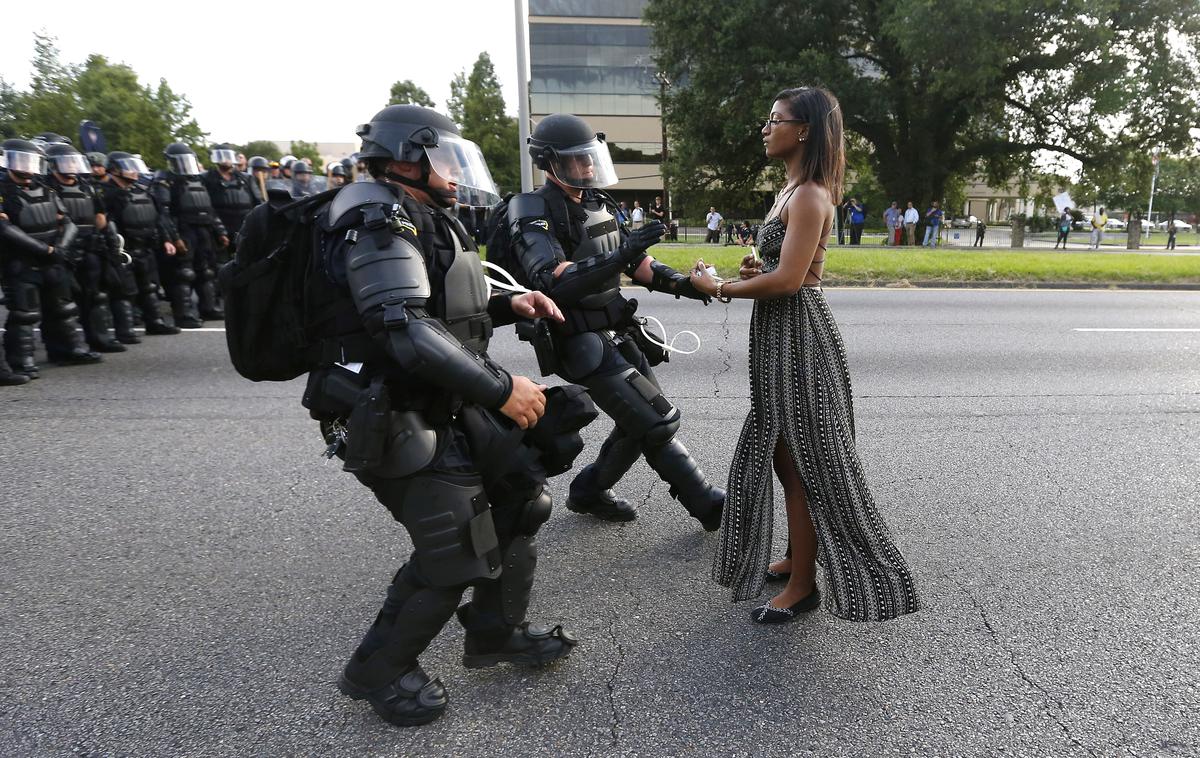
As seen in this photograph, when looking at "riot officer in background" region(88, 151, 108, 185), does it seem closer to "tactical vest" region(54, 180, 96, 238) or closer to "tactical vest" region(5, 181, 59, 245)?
"tactical vest" region(54, 180, 96, 238)

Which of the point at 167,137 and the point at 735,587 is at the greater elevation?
the point at 167,137

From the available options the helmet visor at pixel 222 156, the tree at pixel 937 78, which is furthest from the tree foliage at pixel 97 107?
the helmet visor at pixel 222 156

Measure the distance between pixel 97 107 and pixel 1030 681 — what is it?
43.1m

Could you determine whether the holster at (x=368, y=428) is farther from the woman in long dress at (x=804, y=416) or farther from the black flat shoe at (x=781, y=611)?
the black flat shoe at (x=781, y=611)

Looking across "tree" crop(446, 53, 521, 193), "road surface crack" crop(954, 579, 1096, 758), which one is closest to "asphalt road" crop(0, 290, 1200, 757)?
"road surface crack" crop(954, 579, 1096, 758)

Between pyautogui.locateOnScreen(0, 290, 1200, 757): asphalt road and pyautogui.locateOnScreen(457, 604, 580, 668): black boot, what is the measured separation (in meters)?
0.06

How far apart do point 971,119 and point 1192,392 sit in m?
26.2

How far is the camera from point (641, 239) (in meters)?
2.53

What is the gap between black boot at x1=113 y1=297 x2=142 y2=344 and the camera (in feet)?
26.8

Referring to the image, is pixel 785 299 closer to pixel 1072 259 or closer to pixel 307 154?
pixel 1072 259

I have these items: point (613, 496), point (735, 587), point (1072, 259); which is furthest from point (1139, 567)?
point (1072, 259)

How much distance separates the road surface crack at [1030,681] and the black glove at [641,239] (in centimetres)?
184

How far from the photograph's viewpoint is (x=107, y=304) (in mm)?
7996

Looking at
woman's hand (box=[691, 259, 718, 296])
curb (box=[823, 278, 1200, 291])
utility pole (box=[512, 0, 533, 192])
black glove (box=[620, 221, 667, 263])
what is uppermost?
utility pole (box=[512, 0, 533, 192])
